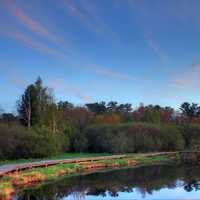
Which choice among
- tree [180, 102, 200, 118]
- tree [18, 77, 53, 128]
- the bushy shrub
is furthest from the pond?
tree [180, 102, 200, 118]

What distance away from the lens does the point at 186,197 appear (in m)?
31.1

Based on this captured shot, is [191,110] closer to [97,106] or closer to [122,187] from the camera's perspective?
[97,106]

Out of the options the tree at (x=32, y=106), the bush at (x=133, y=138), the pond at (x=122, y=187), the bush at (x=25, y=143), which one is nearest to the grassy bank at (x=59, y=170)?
the pond at (x=122, y=187)

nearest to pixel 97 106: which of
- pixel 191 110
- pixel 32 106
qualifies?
pixel 191 110

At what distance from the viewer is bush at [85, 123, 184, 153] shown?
242 feet

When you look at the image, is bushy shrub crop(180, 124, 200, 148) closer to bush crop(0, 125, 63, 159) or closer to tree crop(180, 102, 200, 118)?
bush crop(0, 125, 63, 159)

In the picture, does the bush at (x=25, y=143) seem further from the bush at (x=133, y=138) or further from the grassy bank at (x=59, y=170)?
the bush at (x=133, y=138)

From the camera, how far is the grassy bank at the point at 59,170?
105 ft

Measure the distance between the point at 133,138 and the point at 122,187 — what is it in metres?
40.4

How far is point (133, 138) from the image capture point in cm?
7650

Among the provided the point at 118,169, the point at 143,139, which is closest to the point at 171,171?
the point at 118,169

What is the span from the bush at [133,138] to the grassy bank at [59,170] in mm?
8654

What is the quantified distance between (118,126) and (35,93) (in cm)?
1670

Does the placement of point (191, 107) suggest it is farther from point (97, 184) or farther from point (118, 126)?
point (97, 184)
